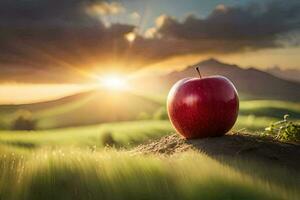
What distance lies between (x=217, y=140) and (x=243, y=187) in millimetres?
3146

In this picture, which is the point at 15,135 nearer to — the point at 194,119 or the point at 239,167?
the point at 194,119

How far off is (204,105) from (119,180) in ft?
11.0

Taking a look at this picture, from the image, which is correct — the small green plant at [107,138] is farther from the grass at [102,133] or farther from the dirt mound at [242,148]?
the dirt mound at [242,148]

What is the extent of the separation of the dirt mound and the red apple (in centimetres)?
17

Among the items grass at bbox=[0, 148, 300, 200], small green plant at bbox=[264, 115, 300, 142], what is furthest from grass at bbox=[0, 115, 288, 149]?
grass at bbox=[0, 148, 300, 200]

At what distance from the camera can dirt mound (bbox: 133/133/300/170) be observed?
8398 mm

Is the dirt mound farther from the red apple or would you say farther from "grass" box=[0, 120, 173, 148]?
"grass" box=[0, 120, 173, 148]

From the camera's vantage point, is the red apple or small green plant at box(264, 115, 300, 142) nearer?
the red apple

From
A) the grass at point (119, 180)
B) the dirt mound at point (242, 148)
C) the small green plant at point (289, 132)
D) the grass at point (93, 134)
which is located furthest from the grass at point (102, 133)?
the grass at point (119, 180)

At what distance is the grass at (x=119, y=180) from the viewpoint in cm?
562

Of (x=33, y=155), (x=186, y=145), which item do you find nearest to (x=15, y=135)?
(x=186, y=145)

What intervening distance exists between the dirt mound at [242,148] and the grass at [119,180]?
77.3 inches

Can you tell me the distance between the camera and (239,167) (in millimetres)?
6566

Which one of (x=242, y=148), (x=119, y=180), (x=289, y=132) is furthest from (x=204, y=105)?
(x=119, y=180)
